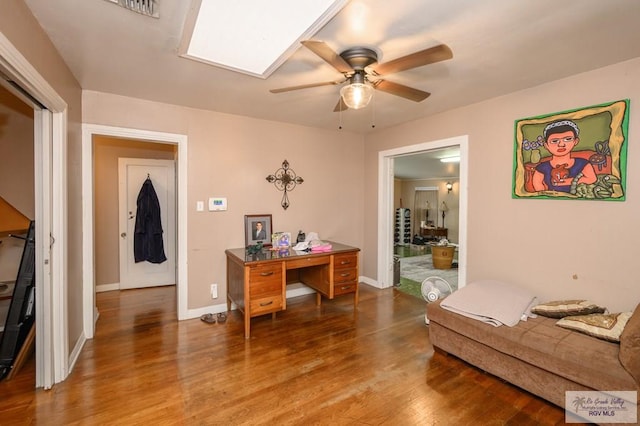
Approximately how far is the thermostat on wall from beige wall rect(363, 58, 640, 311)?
255 centimetres

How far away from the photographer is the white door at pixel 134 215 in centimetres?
428

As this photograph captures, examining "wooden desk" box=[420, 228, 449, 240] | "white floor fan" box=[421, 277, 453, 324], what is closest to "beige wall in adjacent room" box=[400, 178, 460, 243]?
"wooden desk" box=[420, 228, 449, 240]

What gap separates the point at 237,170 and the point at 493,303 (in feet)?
9.67

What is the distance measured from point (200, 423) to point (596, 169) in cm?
333

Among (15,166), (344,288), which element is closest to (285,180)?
(344,288)

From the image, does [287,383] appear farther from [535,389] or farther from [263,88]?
[263,88]

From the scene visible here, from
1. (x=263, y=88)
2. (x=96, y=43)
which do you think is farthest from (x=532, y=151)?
(x=96, y=43)

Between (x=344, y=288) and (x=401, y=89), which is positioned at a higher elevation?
(x=401, y=89)

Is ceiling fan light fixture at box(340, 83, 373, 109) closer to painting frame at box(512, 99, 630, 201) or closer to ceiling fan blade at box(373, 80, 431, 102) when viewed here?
ceiling fan blade at box(373, 80, 431, 102)

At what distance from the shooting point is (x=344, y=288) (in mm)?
3404

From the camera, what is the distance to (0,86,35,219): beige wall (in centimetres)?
286

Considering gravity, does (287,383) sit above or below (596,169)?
below

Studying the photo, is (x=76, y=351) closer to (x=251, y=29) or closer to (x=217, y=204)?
(x=217, y=204)

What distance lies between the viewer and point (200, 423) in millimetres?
1752
